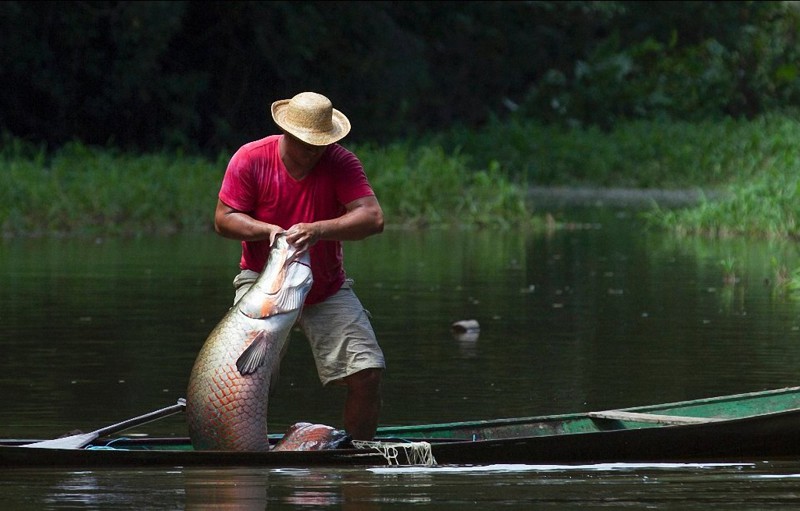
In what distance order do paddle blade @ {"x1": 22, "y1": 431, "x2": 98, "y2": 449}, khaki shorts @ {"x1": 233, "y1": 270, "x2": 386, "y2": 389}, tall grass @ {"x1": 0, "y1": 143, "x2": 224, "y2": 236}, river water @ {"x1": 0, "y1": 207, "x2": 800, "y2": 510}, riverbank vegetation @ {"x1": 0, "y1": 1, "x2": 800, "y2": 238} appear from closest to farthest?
river water @ {"x1": 0, "y1": 207, "x2": 800, "y2": 510} → paddle blade @ {"x1": 22, "y1": 431, "x2": 98, "y2": 449} → khaki shorts @ {"x1": 233, "y1": 270, "x2": 386, "y2": 389} → tall grass @ {"x1": 0, "y1": 143, "x2": 224, "y2": 236} → riverbank vegetation @ {"x1": 0, "y1": 1, "x2": 800, "y2": 238}

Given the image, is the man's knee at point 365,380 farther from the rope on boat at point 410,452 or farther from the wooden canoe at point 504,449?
the rope on boat at point 410,452

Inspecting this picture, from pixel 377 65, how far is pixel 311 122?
28.7 m

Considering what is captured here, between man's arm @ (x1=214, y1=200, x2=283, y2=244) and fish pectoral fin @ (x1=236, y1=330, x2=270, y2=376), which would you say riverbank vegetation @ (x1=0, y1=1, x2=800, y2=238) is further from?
fish pectoral fin @ (x1=236, y1=330, x2=270, y2=376)

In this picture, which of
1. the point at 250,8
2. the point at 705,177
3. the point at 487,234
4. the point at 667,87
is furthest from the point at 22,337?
the point at 667,87

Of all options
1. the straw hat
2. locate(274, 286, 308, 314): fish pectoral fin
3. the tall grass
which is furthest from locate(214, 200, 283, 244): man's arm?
the tall grass

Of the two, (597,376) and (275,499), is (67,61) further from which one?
(275,499)

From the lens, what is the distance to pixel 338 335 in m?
8.03

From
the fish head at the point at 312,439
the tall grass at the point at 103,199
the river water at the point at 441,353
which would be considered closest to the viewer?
the river water at the point at 441,353

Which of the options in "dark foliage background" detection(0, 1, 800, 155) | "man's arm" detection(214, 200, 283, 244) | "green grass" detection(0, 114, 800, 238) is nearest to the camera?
"man's arm" detection(214, 200, 283, 244)

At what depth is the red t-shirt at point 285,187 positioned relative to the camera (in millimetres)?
7863

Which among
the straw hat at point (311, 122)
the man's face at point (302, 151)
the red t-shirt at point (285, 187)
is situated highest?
the straw hat at point (311, 122)

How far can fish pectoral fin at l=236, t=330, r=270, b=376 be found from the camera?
7617 mm

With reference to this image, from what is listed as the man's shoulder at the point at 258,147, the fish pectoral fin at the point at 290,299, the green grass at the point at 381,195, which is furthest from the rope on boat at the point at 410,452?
the green grass at the point at 381,195

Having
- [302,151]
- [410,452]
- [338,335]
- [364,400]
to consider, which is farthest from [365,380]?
[302,151]
